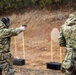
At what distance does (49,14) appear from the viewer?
16594 mm

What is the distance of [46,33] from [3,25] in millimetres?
8750

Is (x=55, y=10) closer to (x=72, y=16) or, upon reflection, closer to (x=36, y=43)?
(x=36, y=43)

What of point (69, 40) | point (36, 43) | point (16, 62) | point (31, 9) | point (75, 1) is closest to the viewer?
point (69, 40)

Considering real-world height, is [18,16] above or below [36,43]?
above

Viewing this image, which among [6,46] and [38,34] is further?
[38,34]

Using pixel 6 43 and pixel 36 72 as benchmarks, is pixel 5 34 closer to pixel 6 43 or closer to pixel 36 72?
pixel 6 43

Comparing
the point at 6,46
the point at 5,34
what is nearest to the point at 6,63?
the point at 6,46

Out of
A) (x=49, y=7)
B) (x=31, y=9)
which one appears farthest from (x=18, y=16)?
(x=49, y=7)

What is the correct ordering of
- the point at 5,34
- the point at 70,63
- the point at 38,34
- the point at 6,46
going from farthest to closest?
the point at 38,34 → the point at 6,46 → the point at 5,34 → the point at 70,63

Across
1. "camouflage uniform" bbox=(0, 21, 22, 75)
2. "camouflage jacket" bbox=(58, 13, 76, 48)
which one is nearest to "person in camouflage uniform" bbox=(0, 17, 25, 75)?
"camouflage uniform" bbox=(0, 21, 22, 75)

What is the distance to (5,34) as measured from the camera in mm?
6594

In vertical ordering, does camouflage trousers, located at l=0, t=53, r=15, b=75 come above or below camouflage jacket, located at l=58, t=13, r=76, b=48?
below

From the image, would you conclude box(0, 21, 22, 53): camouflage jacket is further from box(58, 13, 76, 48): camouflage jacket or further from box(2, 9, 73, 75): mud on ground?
box(2, 9, 73, 75): mud on ground

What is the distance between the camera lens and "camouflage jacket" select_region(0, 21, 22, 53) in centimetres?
657
